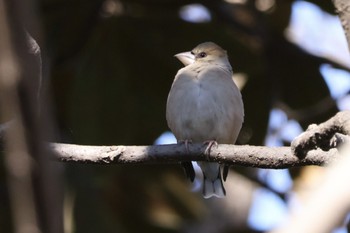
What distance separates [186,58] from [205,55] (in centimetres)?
16

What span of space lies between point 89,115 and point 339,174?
5164 mm

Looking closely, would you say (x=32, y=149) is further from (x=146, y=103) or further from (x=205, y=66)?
(x=146, y=103)

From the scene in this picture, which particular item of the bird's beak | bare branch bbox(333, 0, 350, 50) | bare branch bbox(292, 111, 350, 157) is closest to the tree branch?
bare branch bbox(292, 111, 350, 157)

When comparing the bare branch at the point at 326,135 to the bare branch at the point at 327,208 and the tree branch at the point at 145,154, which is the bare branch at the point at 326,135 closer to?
the tree branch at the point at 145,154

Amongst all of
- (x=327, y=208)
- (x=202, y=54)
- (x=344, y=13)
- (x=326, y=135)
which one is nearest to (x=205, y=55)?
(x=202, y=54)

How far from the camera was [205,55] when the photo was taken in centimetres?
577

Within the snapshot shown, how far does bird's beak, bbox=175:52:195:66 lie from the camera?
569 cm

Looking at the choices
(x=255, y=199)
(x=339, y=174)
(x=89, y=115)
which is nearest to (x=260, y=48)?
(x=89, y=115)

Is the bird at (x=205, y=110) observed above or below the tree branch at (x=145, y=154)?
below

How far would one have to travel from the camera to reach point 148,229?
6375mm

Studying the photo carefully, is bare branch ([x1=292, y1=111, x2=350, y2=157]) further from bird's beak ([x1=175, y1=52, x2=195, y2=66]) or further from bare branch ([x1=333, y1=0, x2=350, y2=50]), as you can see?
bird's beak ([x1=175, y1=52, x2=195, y2=66])

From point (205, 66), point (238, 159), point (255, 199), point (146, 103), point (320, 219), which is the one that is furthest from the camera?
point (255, 199)

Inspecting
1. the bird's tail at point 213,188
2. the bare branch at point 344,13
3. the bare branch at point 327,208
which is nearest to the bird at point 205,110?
the bird's tail at point 213,188

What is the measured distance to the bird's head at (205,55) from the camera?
569cm
